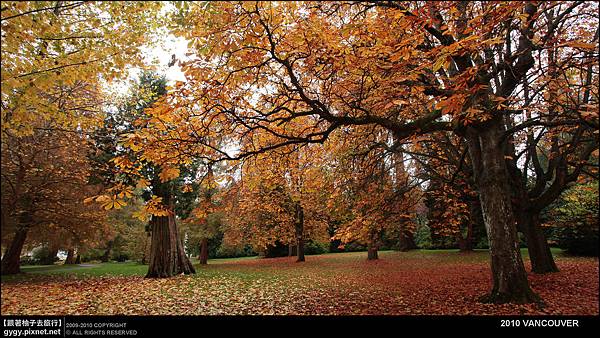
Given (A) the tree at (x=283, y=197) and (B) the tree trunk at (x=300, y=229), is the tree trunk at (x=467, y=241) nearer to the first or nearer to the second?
(A) the tree at (x=283, y=197)

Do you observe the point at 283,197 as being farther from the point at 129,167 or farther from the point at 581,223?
the point at 581,223

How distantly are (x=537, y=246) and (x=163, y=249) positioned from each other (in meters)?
15.3

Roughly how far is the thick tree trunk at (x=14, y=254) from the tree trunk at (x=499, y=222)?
8.17 metres

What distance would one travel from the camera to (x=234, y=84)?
19.2ft

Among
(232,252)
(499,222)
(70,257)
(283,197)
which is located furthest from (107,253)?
(232,252)

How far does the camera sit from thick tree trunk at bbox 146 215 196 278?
47.9 feet

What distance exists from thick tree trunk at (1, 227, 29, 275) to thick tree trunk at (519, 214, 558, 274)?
9899mm

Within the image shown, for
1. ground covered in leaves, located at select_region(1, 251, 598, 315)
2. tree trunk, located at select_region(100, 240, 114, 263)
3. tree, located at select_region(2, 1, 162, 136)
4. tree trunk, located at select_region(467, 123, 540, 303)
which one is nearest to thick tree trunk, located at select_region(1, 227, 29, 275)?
ground covered in leaves, located at select_region(1, 251, 598, 315)

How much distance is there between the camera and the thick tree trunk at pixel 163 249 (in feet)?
47.9

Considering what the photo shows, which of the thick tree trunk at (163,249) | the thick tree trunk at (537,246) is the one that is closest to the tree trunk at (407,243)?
the thick tree trunk at (537,246)

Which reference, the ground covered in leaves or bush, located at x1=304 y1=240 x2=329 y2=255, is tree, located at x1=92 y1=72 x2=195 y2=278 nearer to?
the ground covered in leaves

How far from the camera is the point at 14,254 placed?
397 centimetres
